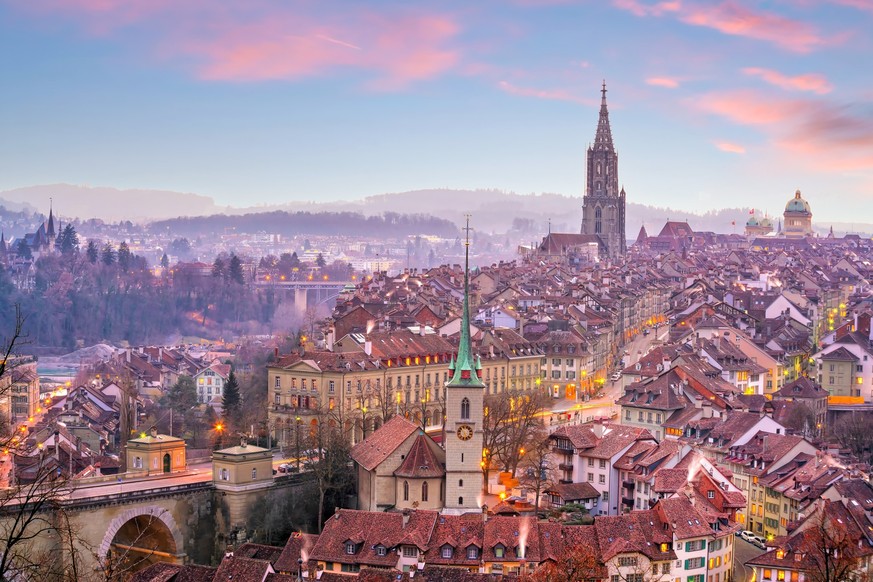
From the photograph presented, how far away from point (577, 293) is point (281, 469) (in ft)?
193

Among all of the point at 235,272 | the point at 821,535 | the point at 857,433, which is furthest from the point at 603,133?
the point at 821,535

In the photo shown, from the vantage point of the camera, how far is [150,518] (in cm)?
5088

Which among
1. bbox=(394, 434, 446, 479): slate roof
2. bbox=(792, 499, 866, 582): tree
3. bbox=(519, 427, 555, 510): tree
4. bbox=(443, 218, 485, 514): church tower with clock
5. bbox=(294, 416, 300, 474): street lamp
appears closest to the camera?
bbox=(792, 499, 866, 582): tree

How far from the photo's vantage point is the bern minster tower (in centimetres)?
17238

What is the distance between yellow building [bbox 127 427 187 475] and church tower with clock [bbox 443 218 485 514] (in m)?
12.0

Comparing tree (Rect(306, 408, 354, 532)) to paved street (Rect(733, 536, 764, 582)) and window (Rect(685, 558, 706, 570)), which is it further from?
paved street (Rect(733, 536, 764, 582))

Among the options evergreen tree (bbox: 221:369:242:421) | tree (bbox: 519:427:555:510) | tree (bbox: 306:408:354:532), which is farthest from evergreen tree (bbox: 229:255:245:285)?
tree (bbox: 306:408:354:532)

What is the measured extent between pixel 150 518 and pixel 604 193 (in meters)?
128

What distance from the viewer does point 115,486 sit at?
52250mm

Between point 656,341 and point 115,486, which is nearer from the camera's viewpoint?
point 115,486

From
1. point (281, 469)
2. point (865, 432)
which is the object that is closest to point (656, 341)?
point (865, 432)

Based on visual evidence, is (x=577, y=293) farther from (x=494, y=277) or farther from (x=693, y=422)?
(x=693, y=422)

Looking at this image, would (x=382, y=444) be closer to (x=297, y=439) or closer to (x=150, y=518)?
(x=297, y=439)

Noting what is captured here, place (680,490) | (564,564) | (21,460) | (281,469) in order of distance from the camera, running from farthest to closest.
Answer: (21,460)
(281,469)
(680,490)
(564,564)
